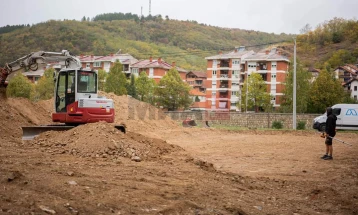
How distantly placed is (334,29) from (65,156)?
86248 mm

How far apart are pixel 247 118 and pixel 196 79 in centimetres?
5662

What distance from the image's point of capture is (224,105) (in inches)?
3290

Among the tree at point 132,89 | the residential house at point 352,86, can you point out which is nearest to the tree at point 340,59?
the residential house at point 352,86

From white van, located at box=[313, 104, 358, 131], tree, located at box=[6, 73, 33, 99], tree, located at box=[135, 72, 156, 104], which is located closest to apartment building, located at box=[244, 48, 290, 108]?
tree, located at box=[135, 72, 156, 104]

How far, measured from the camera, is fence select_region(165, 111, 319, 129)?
44.4 metres

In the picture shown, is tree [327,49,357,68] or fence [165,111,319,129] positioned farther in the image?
tree [327,49,357,68]

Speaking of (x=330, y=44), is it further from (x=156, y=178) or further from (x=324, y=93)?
(x=156, y=178)

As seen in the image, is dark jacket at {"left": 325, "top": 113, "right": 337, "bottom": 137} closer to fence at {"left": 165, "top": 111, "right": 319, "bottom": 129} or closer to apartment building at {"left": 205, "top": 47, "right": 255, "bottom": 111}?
fence at {"left": 165, "top": 111, "right": 319, "bottom": 129}

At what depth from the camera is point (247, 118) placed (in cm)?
4741

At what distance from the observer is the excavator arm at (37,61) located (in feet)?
62.9

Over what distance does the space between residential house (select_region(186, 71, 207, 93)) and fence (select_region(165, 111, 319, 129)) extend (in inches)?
2070

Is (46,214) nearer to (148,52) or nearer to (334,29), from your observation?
(334,29)

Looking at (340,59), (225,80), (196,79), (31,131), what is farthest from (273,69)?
(31,131)

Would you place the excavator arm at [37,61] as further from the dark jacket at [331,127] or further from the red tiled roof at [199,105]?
the red tiled roof at [199,105]
